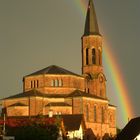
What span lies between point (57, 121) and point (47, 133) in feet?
18.5

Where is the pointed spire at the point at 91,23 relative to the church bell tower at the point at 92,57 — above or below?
above

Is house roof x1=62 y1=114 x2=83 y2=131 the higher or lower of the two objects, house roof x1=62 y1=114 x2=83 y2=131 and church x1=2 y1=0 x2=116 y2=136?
the lower

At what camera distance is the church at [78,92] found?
108 meters

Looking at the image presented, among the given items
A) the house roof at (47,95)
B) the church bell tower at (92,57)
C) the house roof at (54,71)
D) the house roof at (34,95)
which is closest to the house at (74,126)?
the house roof at (47,95)

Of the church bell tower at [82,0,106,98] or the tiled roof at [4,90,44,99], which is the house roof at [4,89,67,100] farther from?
the church bell tower at [82,0,106,98]

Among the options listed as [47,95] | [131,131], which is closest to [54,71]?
[47,95]

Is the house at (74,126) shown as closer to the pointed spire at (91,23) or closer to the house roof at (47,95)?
the house roof at (47,95)

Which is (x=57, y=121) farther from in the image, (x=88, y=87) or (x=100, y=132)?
(x=88, y=87)

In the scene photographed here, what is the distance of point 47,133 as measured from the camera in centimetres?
5425

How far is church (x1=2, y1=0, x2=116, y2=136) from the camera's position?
356 ft

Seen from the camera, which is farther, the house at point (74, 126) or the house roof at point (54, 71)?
the house roof at point (54, 71)

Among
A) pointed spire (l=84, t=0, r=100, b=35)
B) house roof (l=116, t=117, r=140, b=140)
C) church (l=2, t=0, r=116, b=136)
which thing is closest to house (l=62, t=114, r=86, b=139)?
house roof (l=116, t=117, r=140, b=140)

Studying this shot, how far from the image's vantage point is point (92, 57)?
406 feet

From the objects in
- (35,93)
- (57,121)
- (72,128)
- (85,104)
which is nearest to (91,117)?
(85,104)
